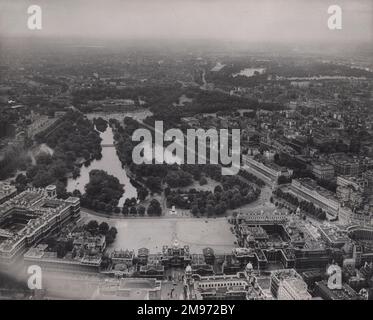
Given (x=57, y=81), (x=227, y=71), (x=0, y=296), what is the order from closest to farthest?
1. (x=0, y=296)
2. (x=57, y=81)
3. (x=227, y=71)

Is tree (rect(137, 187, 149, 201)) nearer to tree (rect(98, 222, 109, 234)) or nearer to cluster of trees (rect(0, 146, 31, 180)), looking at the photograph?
tree (rect(98, 222, 109, 234))

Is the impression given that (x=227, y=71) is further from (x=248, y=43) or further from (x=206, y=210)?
(x=206, y=210)

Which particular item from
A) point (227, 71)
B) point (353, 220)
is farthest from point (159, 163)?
point (227, 71)

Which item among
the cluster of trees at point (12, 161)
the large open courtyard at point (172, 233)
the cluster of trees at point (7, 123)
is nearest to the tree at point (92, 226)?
the large open courtyard at point (172, 233)

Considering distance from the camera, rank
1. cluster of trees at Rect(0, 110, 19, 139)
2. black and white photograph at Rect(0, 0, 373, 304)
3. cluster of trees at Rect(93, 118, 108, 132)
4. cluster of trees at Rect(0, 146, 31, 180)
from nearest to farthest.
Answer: black and white photograph at Rect(0, 0, 373, 304) < cluster of trees at Rect(0, 146, 31, 180) < cluster of trees at Rect(0, 110, 19, 139) < cluster of trees at Rect(93, 118, 108, 132)

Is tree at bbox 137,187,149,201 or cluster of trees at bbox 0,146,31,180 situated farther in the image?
cluster of trees at bbox 0,146,31,180

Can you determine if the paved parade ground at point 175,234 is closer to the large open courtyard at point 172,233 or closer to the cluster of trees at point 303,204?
the large open courtyard at point 172,233

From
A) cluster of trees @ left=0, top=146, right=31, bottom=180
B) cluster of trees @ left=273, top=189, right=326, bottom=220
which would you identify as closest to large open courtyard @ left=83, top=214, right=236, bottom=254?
cluster of trees @ left=273, top=189, right=326, bottom=220
